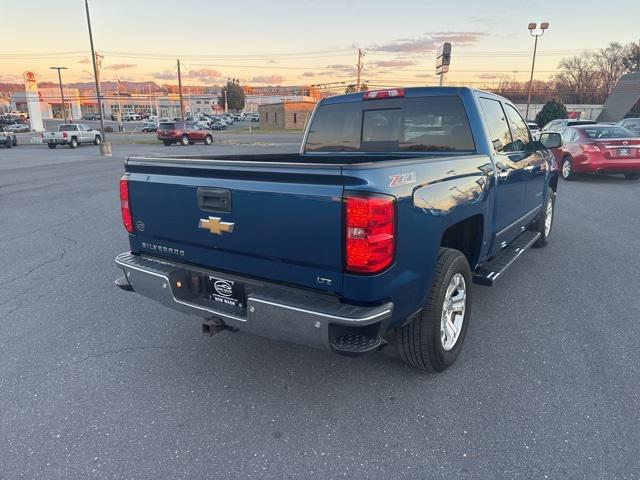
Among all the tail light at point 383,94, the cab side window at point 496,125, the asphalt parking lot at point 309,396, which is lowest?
the asphalt parking lot at point 309,396

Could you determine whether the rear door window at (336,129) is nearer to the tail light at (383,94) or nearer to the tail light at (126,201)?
the tail light at (383,94)

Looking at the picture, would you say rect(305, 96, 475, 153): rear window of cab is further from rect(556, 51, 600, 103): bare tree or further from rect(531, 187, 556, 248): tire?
rect(556, 51, 600, 103): bare tree

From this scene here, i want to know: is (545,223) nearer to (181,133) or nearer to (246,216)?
(246,216)

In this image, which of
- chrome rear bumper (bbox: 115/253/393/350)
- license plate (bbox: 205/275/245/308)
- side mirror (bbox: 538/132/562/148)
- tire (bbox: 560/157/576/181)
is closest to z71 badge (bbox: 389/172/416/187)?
chrome rear bumper (bbox: 115/253/393/350)

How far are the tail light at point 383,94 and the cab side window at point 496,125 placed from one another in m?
0.74

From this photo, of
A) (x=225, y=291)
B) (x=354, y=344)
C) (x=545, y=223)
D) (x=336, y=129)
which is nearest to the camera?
(x=354, y=344)

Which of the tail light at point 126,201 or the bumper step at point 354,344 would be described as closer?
the bumper step at point 354,344

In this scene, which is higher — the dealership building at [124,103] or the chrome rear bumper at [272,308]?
the dealership building at [124,103]

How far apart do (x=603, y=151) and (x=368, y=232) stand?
12023 mm

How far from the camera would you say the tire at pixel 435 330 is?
295 cm

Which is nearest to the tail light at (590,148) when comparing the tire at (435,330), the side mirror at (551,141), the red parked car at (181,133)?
the side mirror at (551,141)

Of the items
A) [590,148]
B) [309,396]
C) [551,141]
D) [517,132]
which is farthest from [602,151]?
[309,396]

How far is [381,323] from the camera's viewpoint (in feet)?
8.22

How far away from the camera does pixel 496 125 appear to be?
423 centimetres
